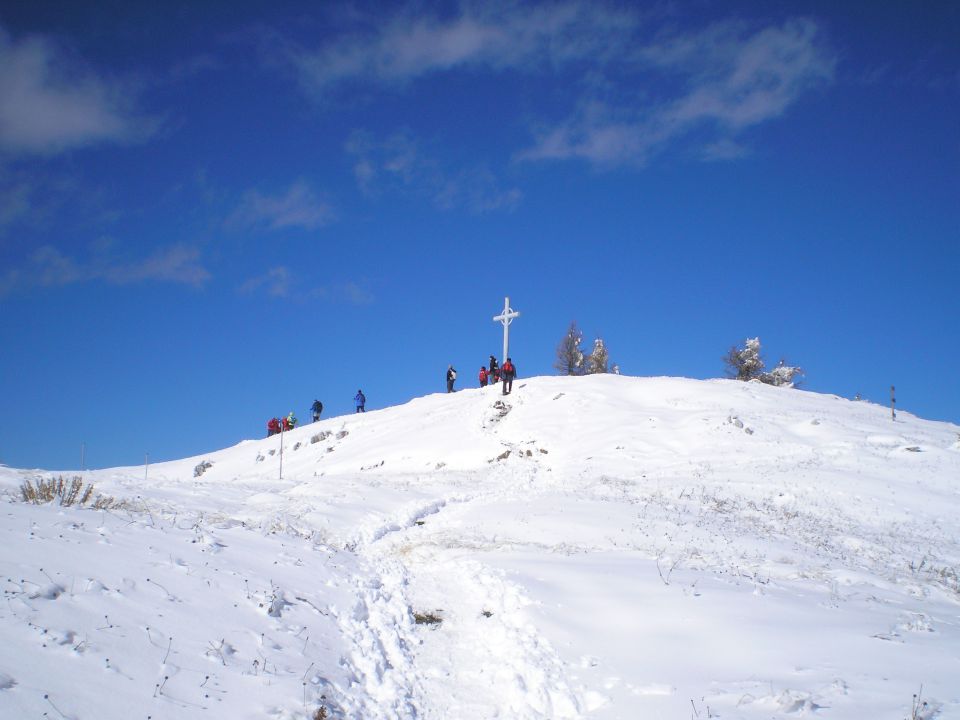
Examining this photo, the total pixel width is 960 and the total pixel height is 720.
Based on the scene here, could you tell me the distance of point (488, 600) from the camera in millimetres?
9367

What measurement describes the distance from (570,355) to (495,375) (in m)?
24.7

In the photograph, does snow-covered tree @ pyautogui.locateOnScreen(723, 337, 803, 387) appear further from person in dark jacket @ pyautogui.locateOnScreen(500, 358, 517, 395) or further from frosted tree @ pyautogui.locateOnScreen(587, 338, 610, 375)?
person in dark jacket @ pyautogui.locateOnScreen(500, 358, 517, 395)

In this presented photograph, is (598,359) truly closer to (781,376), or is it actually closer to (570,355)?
(570,355)

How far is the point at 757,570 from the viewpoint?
11.2 meters

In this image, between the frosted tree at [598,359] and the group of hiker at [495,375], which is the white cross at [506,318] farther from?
the frosted tree at [598,359]

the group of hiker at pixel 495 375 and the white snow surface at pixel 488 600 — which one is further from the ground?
the group of hiker at pixel 495 375

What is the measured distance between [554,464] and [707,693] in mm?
19025

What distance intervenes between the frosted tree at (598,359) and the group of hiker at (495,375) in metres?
23.6

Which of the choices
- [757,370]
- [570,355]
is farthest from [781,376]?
[570,355]

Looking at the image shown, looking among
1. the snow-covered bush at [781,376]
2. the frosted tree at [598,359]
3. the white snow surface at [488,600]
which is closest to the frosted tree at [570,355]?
the frosted tree at [598,359]

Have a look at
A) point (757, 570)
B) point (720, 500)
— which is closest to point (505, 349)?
point (720, 500)

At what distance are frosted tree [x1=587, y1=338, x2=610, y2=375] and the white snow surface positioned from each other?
41.6 meters

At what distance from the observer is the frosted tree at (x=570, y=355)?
62156 millimetres

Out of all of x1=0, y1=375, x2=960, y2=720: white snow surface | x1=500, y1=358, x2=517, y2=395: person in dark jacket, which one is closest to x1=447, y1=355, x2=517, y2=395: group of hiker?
x1=500, y1=358, x2=517, y2=395: person in dark jacket
